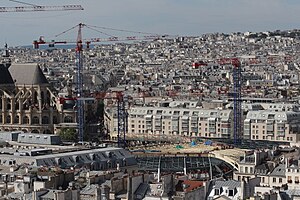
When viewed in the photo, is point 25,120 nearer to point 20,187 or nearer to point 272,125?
point 272,125

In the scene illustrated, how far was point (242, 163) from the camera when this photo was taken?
57250mm

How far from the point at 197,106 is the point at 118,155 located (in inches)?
2157

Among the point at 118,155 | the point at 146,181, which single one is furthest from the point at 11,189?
the point at 118,155

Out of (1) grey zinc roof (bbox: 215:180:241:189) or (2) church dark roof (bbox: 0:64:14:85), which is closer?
(1) grey zinc roof (bbox: 215:180:241:189)

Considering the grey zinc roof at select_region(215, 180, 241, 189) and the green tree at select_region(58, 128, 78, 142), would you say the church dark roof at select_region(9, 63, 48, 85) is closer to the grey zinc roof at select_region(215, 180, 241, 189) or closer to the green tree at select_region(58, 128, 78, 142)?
the green tree at select_region(58, 128, 78, 142)

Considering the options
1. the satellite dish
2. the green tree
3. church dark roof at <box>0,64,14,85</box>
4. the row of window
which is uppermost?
church dark roof at <box>0,64,14,85</box>

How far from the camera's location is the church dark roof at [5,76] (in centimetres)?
10581

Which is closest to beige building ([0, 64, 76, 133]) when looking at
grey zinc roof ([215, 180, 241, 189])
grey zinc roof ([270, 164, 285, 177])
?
grey zinc roof ([270, 164, 285, 177])

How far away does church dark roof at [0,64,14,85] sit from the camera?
106 meters

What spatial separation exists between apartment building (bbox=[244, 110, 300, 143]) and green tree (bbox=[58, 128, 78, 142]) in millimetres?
18786

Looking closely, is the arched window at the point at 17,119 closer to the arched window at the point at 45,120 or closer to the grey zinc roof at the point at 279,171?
the arched window at the point at 45,120

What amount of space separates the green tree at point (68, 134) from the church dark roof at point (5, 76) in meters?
10.4

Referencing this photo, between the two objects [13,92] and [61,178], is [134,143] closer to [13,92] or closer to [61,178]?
[13,92]

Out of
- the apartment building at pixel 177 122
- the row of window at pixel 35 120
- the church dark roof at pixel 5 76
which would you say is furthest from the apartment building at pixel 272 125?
the church dark roof at pixel 5 76
